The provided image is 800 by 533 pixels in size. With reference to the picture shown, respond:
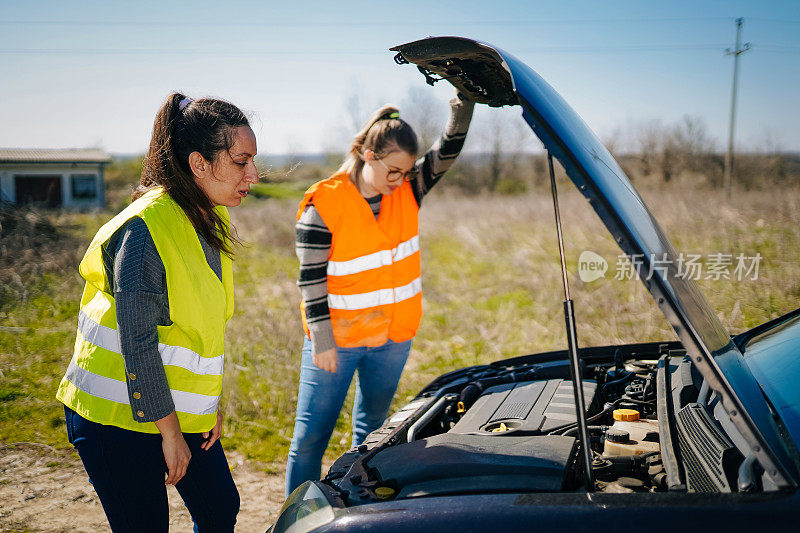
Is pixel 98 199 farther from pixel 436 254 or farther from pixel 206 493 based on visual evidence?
pixel 206 493

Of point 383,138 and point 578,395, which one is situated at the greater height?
point 383,138

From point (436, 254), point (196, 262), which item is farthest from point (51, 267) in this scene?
point (196, 262)

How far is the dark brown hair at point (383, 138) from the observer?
2.54m

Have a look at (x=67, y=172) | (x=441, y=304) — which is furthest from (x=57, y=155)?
(x=441, y=304)

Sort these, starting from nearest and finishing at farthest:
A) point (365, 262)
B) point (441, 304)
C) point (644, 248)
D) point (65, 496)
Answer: point (644, 248)
point (365, 262)
point (65, 496)
point (441, 304)

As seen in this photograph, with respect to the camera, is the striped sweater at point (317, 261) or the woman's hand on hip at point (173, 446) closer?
the woman's hand on hip at point (173, 446)

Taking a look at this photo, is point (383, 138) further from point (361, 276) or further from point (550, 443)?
point (550, 443)

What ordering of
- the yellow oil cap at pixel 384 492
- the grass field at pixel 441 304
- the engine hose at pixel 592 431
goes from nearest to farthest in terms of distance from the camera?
1. the yellow oil cap at pixel 384 492
2. the engine hose at pixel 592 431
3. the grass field at pixel 441 304

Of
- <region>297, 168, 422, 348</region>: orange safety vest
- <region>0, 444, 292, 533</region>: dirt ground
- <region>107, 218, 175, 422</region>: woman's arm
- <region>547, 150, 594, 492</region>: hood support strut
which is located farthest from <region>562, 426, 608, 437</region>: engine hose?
<region>0, 444, 292, 533</region>: dirt ground

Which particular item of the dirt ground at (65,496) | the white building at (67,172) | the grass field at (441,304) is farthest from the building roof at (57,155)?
the dirt ground at (65,496)

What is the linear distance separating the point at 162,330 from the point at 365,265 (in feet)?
3.81

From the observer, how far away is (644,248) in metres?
1.39

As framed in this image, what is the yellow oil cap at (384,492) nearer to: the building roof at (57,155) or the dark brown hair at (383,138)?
the dark brown hair at (383,138)

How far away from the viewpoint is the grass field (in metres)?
4.75
